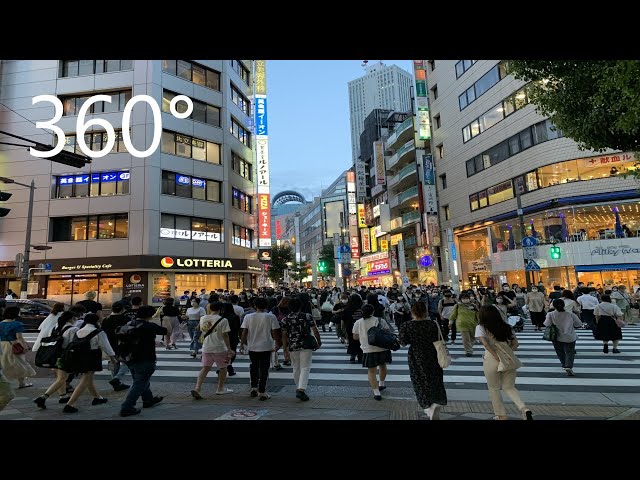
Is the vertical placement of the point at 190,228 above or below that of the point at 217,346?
above

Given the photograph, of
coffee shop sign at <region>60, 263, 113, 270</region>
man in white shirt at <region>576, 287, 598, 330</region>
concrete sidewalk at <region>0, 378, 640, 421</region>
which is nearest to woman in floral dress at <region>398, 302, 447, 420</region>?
concrete sidewalk at <region>0, 378, 640, 421</region>

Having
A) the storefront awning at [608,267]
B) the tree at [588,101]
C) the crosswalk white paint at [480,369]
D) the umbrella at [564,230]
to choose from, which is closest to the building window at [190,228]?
the crosswalk white paint at [480,369]

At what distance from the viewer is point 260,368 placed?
709cm

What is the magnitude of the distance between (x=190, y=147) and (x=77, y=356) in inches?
956

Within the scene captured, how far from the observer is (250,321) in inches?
282

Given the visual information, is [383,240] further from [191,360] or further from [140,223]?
[191,360]

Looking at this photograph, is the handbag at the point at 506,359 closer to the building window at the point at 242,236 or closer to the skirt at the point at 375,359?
the skirt at the point at 375,359

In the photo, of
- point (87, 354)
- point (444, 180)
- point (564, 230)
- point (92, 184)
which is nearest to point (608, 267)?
point (564, 230)

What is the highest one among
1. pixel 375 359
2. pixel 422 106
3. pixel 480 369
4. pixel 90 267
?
pixel 422 106

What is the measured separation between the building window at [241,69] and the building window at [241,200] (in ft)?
35.1

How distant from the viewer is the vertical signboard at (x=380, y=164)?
4716cm

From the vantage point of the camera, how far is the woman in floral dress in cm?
529

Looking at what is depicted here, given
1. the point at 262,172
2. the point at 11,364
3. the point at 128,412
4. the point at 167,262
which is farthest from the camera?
the point at 262,172

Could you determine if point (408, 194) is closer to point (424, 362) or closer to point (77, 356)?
point (424, 362)
